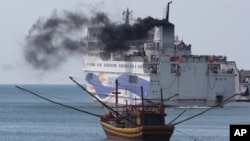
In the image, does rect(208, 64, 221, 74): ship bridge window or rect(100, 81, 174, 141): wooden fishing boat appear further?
rect(208, 64, 221, 74): ship bridge window

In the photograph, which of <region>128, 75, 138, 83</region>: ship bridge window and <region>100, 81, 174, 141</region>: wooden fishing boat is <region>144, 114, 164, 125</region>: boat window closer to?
<region>100, 81, 174, 141</region>: wooden fishing boat

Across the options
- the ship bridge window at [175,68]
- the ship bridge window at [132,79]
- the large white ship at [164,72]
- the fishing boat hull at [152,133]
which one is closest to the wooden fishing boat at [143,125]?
the fishing boat hull at [152,133]

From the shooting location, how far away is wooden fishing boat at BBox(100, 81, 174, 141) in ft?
158

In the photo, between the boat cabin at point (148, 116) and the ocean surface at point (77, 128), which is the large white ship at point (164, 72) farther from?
the boat cabin at point (148, 116)

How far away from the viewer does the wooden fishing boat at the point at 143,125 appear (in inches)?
1901

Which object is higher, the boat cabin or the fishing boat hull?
the boat cabin

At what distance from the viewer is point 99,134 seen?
60.8 m

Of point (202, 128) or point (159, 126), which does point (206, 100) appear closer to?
point (202, 128)

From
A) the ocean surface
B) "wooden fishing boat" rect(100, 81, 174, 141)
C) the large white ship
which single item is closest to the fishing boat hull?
"wooden fishing boat" rect(100, 81, 174, 141)

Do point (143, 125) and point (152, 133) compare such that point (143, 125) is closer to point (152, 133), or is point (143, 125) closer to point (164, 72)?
point (152, 133)

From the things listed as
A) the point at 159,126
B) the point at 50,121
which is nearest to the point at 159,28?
the point at 50,121

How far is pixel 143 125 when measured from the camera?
49000 millimetres

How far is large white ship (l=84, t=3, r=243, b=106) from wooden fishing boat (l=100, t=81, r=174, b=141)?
4321 centimetres

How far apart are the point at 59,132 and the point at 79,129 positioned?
3.37 meters
